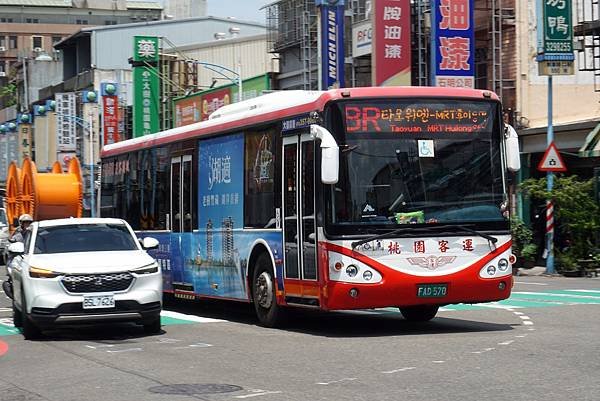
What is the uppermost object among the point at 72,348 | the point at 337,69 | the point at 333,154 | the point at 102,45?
the point at 102,45

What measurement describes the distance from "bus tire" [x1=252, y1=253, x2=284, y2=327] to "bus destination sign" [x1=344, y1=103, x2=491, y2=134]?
2.72 meters

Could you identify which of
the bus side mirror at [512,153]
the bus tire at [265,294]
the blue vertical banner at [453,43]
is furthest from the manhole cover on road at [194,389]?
the blue vertical banner at [453,43]

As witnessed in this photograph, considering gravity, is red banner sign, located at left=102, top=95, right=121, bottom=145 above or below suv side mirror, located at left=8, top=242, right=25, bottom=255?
above

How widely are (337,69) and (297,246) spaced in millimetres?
27670

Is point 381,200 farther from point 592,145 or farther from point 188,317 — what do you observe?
point 592,145

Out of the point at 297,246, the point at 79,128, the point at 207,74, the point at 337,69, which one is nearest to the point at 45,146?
the point at 79,128

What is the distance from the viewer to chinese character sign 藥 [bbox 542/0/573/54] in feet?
99.0

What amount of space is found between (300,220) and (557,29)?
17.0 meters

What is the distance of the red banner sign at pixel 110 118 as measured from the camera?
216 ft

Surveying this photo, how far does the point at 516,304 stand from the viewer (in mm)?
20125

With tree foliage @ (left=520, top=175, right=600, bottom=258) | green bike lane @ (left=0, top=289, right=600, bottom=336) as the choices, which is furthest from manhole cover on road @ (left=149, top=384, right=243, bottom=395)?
tree foliage @ (left=520, top=175, right=600, bottom=258)

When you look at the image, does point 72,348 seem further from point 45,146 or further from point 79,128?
point 45,146

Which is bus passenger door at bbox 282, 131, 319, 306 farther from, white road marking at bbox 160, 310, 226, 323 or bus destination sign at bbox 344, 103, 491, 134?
white road marking at bbox 160, 310, 226, 323

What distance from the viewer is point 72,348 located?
48.2ft
